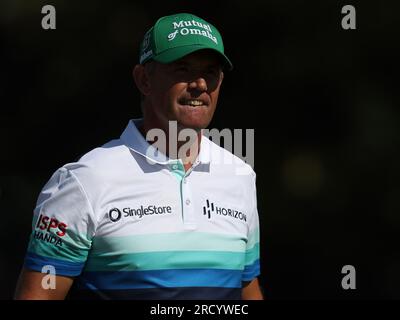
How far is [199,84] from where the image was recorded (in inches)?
127

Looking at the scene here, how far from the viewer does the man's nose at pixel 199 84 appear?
322cm

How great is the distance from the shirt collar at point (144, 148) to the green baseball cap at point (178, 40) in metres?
0.24

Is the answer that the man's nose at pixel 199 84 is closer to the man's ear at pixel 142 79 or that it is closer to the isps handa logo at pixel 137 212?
the man's ear at pixel 142 79

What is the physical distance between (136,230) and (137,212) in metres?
0.06

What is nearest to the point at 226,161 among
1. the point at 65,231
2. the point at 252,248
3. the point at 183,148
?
the point at 183,148

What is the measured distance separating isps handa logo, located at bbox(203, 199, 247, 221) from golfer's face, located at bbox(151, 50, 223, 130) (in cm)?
28

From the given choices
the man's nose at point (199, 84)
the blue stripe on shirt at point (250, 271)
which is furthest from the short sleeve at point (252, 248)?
the man's nose at point (199, 84)

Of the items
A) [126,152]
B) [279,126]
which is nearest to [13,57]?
[279,126]

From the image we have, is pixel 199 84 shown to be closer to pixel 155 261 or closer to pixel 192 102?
pixel 192 102
